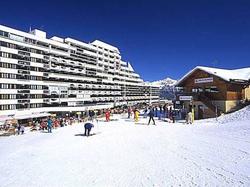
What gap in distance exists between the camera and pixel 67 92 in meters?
71.6

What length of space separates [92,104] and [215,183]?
247ft

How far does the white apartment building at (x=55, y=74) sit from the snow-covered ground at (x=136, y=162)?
142ft

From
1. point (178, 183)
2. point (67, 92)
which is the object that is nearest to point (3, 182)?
point (178, 183)

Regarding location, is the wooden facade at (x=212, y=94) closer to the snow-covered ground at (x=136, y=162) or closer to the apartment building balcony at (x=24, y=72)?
the snow-covered ground at (x=136, y=162)

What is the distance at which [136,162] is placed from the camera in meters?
11.4

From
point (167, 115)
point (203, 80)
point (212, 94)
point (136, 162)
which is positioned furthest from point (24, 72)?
point (136, 162)

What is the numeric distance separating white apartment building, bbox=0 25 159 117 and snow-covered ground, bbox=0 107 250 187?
142 ft

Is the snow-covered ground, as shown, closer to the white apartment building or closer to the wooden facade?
the wooden facade

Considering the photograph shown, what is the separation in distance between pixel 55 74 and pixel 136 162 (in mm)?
59935

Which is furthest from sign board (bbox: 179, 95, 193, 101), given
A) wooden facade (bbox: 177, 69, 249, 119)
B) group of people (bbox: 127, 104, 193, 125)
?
group of people (bbox: 127, 104, 193, 125)

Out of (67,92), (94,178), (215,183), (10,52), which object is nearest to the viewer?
(215,183)

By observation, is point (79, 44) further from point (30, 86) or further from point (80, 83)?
point (30, 86)

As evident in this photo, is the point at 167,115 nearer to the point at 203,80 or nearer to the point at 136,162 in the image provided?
the point at 203,80

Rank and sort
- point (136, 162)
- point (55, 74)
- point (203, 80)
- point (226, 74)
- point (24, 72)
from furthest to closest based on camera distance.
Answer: point (55, 74) < point (24, 72) < point (203, 80) < point (226, 74) < point (136, 162)
